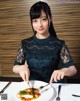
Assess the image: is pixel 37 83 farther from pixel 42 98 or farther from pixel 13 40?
pixel 13 40

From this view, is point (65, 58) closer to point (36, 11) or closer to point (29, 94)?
point (36, 11)

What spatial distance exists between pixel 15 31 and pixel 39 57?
129 cm

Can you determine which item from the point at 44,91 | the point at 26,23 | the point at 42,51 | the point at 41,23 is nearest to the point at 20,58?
the point at 42,51

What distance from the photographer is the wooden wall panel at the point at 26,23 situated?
2.71 meters

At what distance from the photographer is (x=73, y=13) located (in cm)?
270

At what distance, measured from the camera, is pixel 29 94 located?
3.91 ft

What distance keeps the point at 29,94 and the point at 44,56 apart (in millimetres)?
551

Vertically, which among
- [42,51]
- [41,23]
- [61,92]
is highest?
[41,23]

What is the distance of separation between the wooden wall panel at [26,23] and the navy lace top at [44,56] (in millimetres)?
1062

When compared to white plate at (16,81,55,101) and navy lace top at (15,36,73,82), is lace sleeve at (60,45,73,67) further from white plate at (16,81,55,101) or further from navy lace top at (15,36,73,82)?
white plate at (16,81,55,101)

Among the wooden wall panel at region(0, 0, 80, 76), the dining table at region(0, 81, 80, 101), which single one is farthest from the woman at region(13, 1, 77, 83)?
the wooden wall panel at region(0, 0, 80, 76)

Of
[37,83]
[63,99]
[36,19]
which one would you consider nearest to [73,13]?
[36,19]

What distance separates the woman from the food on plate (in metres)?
0.38

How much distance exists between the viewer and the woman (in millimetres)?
1612
